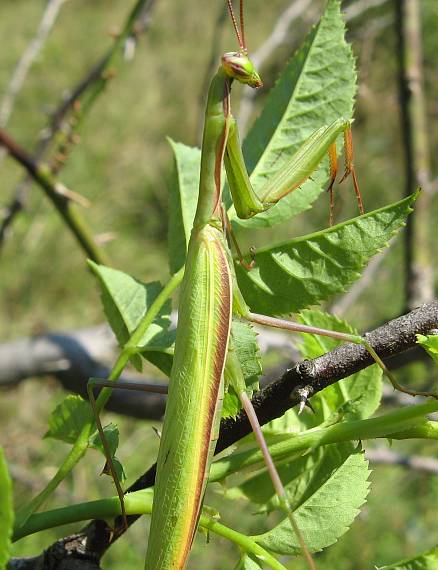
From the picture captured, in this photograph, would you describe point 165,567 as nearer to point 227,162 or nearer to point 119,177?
point 227,162

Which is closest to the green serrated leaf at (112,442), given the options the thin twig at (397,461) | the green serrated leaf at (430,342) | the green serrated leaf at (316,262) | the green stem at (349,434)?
the green stem at (349,434)

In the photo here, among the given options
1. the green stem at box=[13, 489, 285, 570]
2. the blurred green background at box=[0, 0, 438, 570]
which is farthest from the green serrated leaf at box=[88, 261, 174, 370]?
the blurred green background at box=[0, 0, 438, 570]

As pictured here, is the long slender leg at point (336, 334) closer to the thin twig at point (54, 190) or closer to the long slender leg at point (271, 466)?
the long slender leg at point (271, 466)

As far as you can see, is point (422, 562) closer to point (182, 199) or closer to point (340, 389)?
point (340, 389)

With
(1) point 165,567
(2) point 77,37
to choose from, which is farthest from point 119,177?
(1) point 165,567

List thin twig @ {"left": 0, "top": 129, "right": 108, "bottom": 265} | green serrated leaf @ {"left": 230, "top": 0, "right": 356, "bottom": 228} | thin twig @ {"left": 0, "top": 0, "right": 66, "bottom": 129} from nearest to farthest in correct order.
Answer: green serrated leaf @ {"left": 230, "top": 0, "right": 356, "bottom": 228}, thin twig @ {"left": 0, "top": 129, "right": 108, "bottom": 265}, thin twig @ {"left": 0, "top": 0, "right": 66, "bottom": 129}

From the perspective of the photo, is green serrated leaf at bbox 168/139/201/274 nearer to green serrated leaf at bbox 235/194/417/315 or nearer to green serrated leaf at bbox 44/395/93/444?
green serrated leaf at bbox 235/194/417/315

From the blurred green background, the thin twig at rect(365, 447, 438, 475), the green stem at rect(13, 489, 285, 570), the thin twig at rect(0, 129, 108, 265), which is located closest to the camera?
the green stem at rect(13, 489, 285, 570)
